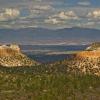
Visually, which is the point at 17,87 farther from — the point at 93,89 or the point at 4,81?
the point at 93,89

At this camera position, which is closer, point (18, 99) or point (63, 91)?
point (18, 99)

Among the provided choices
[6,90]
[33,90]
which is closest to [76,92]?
[33,90]

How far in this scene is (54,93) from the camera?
3752 inches

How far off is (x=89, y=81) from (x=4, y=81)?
74.3ft

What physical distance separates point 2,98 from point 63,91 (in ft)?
46.1

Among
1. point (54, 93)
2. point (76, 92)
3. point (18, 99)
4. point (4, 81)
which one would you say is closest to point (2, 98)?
point (18, 99)

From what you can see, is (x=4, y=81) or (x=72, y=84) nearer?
(x=72, y=84)

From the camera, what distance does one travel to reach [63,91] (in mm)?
98250

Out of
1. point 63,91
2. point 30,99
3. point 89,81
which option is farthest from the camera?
point 89,81

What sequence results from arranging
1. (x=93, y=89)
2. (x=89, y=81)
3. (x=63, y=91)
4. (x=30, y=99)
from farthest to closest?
(x=89, y=81), (x=93, y=89), (x=63, y=91), (x=30, y=99)

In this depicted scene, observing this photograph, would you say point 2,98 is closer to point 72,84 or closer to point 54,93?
point 54,93

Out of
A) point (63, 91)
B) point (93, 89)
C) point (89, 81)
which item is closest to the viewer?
point (63, 91)

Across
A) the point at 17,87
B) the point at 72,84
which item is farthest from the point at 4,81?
the point at 72,84

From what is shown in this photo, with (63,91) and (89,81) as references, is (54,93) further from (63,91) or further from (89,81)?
(89,81)
